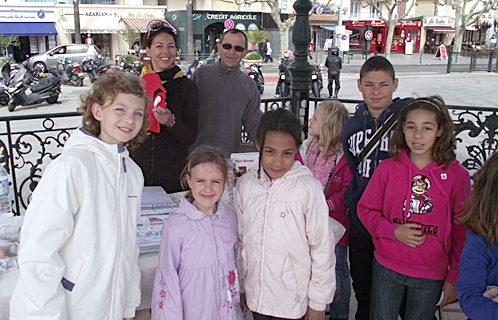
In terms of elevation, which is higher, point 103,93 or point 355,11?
point 355,11

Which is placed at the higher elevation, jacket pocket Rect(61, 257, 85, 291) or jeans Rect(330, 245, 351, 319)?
jacket pocket Rect(61, 257, 85, 291)

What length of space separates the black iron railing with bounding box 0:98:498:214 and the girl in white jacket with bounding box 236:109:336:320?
206 cm

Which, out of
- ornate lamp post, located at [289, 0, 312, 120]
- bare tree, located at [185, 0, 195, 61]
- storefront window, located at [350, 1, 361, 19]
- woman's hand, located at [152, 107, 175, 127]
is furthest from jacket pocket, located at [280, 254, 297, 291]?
storefront window, located at [350, 1, 361, 19]

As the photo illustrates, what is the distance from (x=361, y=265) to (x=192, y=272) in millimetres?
1183

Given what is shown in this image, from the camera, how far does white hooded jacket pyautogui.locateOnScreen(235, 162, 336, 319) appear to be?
6.19 ft

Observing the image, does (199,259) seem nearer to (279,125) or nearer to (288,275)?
(288,275)

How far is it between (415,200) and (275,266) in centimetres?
77

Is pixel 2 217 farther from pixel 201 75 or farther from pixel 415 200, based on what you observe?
pixel 415 200

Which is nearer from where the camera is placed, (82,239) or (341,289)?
(82,239)

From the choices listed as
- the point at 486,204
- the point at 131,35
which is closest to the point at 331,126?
the point at 486,204

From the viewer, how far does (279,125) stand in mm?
1942

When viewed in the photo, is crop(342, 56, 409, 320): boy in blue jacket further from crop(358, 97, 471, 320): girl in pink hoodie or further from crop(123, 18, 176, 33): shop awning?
crop(123, 18, 176, 33): shop awning

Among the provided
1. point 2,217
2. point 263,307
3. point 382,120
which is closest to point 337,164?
point 382,120

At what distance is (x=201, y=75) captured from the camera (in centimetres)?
308
